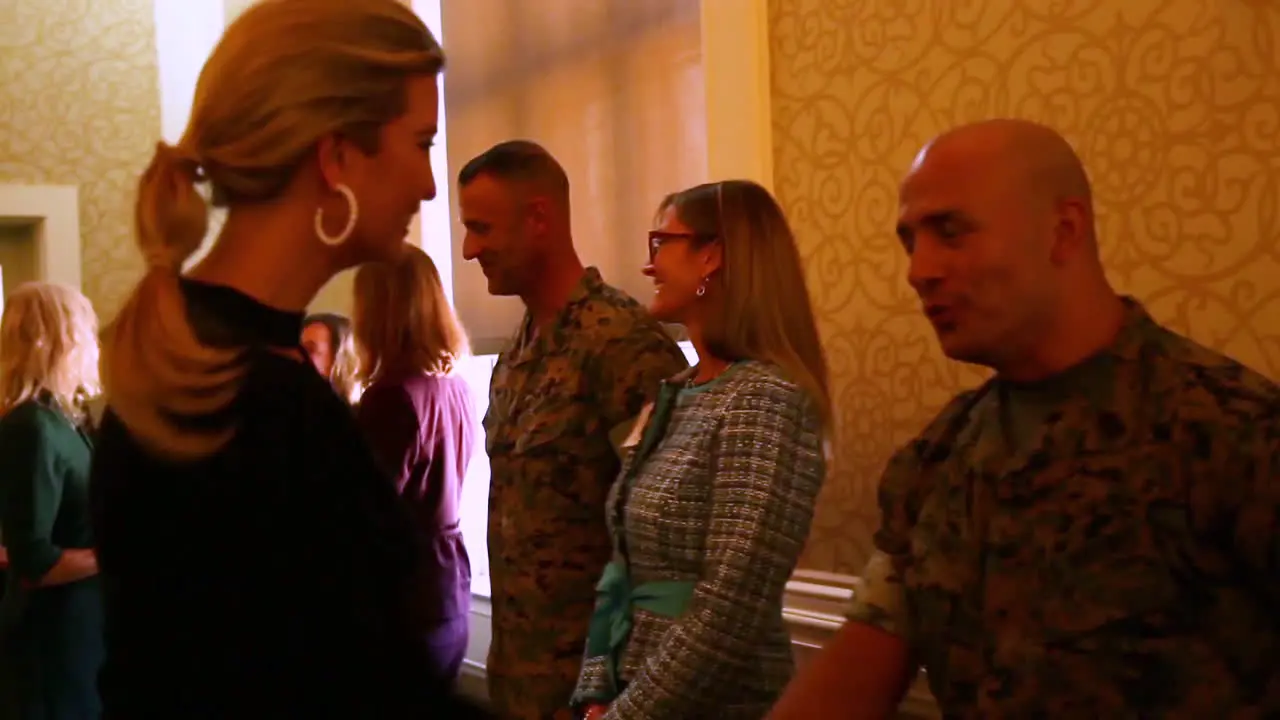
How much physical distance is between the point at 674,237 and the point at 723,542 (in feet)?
1.53

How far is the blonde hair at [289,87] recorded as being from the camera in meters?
0.91

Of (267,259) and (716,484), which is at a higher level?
(267,259)

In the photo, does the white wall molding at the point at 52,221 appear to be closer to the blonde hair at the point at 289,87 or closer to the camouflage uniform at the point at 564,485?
the camouflage uniform at the point at 564,485

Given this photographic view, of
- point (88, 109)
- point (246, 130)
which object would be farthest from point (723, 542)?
point (88, 109)

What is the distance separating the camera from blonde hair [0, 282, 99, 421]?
3.21 m

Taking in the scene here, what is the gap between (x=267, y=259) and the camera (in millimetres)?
945

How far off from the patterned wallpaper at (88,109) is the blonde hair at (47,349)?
1.60 metres

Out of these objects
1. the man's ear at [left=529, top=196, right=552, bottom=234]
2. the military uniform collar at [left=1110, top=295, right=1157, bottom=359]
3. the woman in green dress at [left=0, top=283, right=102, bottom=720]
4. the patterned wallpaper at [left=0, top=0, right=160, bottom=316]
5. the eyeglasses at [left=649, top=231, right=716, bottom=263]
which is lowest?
the woman in green dress at [left=0, top=283, right=102, bottom=720]

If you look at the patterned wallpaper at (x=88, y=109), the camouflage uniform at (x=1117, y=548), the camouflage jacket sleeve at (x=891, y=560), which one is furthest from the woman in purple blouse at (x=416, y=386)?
the patterned wallpaper at (x=88, y=109)

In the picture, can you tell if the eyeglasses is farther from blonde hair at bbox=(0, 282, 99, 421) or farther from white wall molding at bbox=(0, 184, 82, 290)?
white wall molding at bbox=(0, 184, 82, 290)

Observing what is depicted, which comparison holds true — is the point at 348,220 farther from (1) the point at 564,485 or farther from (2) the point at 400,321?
(2) the point at 400,321

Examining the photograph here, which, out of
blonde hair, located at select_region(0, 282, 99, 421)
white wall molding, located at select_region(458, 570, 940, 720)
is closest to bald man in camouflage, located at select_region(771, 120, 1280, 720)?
white wall molding, located at select_region(458, 570, 940, 720)

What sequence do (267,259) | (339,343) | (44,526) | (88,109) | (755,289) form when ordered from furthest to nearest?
(88,109), (339,343), (44,526), (755,289), (267,259)

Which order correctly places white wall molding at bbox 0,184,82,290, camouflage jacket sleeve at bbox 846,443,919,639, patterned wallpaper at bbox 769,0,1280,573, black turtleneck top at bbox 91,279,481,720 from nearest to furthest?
black turtleneck top at bbox 91,279,481,720
camouflage jacket sleeve at bbox 846,443,919,639
patterned wallpaper at bbox 769,0,1280,573
white wall molding at bbox 0,184,82,290
